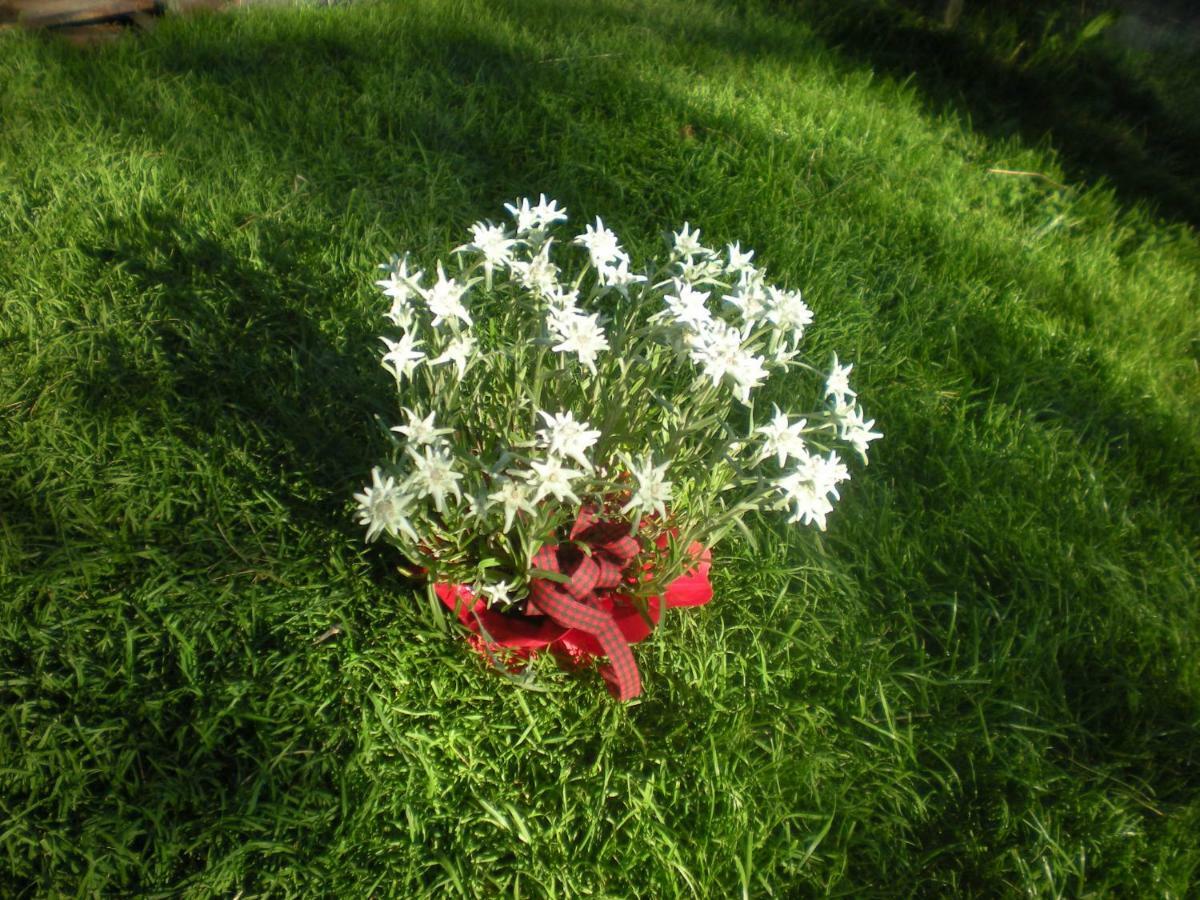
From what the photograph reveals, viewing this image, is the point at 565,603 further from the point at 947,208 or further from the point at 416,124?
the point at 947,208

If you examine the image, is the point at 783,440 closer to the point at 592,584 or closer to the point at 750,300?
the point at 750,300

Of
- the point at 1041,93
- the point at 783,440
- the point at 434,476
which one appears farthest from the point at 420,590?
the point at 1041,93

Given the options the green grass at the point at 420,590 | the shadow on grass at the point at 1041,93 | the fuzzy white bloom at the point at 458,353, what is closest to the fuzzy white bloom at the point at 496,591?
the green grass at the point at 420,590

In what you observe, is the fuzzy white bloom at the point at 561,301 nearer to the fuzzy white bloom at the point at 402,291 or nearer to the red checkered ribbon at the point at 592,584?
the fuzzy white bloom at the point at 402,291

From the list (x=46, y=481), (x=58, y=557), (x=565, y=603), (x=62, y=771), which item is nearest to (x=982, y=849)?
(x=565, y=603)

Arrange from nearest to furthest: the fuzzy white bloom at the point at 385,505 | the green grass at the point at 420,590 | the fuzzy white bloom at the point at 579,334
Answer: the fuzzy white bloom at the point at 385,505
the fuzzy white bloom at the point at 579,334
the green grass at the point at 420,590
